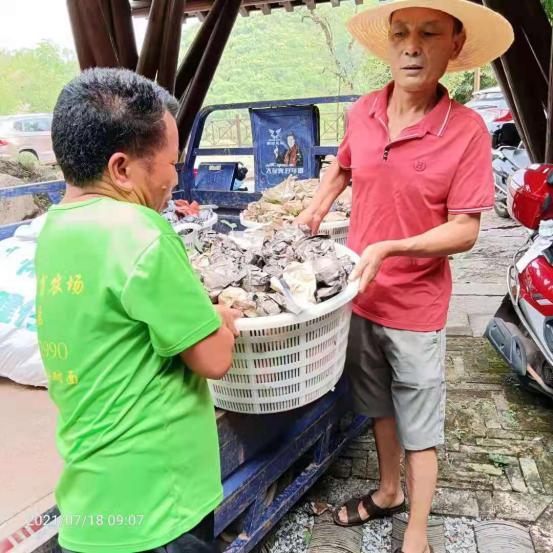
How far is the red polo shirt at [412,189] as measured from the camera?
1.72 meters

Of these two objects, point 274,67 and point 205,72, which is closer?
point 205,72

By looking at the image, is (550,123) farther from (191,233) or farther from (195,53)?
(195,53)

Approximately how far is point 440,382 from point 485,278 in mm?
3980

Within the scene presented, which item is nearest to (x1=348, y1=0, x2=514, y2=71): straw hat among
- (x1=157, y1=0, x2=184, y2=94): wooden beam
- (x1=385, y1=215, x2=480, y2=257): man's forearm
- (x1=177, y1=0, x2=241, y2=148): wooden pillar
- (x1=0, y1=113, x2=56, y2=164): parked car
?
(x1=385, y1=215, x2=480, y2=257): man's forearm

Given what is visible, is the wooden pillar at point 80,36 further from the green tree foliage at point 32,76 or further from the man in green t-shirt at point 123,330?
the green tree foliage at point 32,76

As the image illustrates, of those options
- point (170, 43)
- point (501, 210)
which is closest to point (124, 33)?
point (170, 43)

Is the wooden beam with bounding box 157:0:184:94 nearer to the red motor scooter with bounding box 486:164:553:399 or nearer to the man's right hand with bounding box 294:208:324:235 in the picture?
the man's right hand with bounding box 294:208:324:235

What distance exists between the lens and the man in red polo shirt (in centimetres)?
172

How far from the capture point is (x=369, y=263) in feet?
5.50

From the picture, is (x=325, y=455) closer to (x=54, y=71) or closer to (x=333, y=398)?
(x=333, y=398)

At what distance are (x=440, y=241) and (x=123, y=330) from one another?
3.63ft

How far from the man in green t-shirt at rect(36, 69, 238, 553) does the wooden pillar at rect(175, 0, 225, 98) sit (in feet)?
15.2

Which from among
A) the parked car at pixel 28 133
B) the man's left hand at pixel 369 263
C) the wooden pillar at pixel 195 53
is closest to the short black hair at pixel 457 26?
the man's left hand at pixel 369 263

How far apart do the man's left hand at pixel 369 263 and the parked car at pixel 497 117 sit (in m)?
8.97
